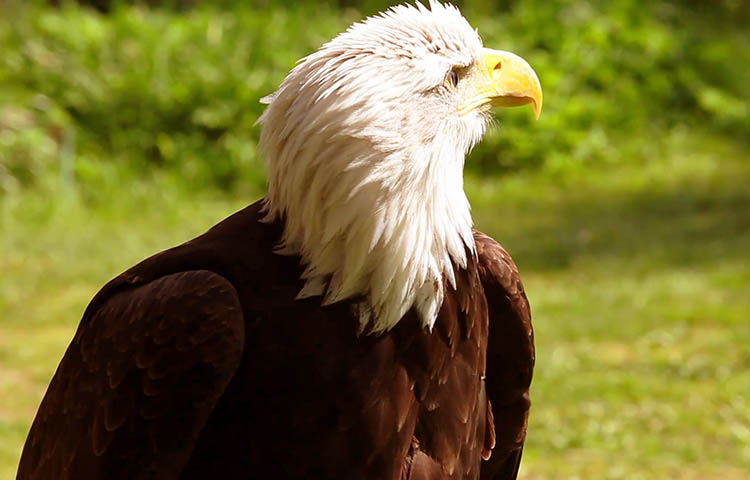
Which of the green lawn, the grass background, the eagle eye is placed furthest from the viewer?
the grass background

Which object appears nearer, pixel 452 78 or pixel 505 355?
pixel 452 78

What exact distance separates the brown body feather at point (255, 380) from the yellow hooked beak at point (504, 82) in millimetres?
506

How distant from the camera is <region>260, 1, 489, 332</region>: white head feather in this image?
11.8ft

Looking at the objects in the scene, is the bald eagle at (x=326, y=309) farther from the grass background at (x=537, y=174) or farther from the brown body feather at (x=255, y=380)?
the grass background at (x=537, y=174)

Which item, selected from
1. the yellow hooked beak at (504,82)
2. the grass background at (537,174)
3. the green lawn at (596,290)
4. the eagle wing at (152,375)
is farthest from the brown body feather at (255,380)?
the grass background at (537,174)

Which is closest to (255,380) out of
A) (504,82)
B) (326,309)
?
(326,309)

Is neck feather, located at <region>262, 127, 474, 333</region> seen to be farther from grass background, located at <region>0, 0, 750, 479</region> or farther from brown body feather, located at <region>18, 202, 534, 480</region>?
grass background, located at <region>0, 0, 750, 479</region>

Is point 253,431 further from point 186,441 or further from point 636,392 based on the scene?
point 636,392

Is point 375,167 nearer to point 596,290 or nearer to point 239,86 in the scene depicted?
point 596,290

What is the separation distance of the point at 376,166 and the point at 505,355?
3.46 feet

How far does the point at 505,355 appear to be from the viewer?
173 inches

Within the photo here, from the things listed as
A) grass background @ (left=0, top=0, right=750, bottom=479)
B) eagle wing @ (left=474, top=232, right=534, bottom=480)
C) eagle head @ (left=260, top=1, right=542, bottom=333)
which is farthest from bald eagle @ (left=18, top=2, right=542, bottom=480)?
grass background @ (left=0, top=0, right=750, bottom=479)

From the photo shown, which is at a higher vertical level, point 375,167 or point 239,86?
→ point 239,86

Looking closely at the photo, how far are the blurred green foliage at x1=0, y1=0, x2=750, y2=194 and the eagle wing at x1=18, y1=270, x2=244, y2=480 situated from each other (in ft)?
25.6
